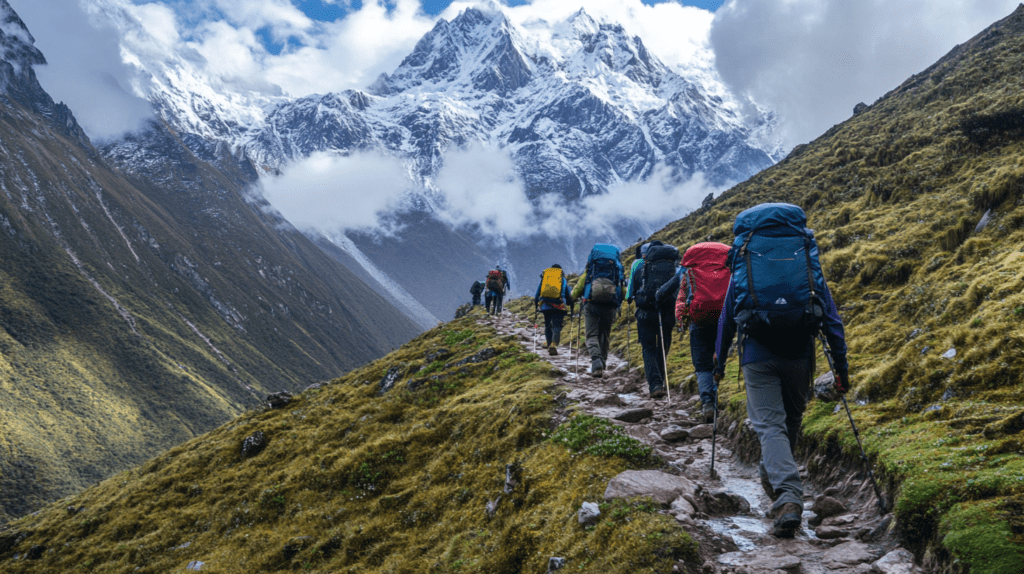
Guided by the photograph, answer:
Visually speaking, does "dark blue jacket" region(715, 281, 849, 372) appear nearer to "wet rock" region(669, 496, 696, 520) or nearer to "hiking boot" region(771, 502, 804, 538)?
"hiking boot" region(771, 502, 804, 538)

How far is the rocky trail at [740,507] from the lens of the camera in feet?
16.1

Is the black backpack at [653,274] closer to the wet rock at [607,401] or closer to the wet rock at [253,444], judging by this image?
the wet rock at [607,401]

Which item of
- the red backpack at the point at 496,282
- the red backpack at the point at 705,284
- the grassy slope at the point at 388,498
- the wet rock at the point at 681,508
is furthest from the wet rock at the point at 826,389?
the red backpack at the point at 496,282

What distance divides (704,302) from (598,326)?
16.9 feet

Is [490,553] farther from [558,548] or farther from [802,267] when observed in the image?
[802,267]

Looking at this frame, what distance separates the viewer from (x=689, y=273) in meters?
9.38

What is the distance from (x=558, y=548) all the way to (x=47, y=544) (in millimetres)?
22963

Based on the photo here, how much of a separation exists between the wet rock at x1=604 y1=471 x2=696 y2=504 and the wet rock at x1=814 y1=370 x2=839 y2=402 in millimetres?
3090

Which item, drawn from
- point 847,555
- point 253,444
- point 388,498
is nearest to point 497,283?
point 253,444

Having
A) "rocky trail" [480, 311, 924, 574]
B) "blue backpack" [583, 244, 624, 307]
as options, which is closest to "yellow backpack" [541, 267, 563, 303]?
"blue backpack" [583, 244, 624, 307]

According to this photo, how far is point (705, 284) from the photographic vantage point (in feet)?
29.7

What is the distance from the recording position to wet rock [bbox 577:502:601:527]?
239 inches

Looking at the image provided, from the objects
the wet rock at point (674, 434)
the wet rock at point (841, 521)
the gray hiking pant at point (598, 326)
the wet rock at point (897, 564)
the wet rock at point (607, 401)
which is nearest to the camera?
the wet rock at point (897, 564)

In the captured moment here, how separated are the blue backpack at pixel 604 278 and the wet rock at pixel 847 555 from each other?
852 cm
